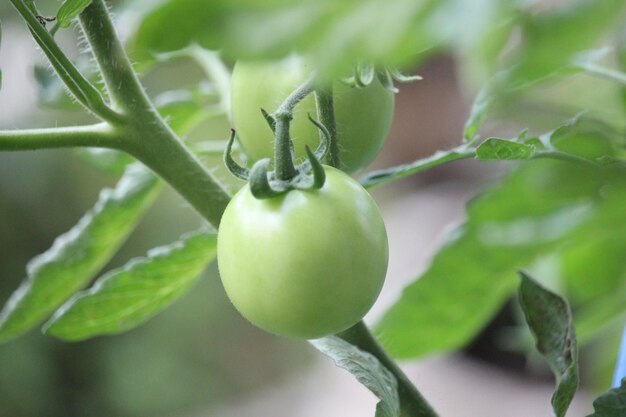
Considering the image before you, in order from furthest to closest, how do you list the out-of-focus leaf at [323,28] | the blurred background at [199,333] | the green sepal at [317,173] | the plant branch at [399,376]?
1. the blurred background at [199,333]
2. the plant branch at [399,376]
3. the green sepal at [317,173]
4. the out-of-focus leaf at [323,28]

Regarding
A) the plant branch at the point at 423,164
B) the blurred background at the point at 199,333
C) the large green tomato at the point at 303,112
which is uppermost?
the large green tomato at the point at 303,112

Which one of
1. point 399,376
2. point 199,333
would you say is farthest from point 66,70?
point 199,333

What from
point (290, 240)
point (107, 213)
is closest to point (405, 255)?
point (107, 213)

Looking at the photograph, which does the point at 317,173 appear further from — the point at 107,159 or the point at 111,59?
the point at 107,159

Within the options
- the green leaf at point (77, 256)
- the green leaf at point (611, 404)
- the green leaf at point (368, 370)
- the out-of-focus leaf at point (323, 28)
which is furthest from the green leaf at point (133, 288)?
the out-of-focus leaf at point (323, 28)

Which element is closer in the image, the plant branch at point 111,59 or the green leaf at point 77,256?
the plant branch at point 111,59

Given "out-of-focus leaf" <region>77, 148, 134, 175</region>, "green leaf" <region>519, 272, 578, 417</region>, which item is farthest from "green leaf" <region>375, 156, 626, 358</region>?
"out-of-focus leaf" <region>77, 148, 134, 175</region>

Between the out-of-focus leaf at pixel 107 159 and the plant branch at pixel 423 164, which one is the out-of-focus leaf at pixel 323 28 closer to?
the plant branch at pixel 423 164
